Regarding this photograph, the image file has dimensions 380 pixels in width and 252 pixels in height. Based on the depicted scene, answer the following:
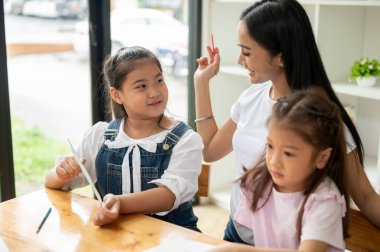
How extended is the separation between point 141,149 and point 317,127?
0.64 metres

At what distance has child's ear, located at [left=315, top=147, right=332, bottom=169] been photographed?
44.6 inches

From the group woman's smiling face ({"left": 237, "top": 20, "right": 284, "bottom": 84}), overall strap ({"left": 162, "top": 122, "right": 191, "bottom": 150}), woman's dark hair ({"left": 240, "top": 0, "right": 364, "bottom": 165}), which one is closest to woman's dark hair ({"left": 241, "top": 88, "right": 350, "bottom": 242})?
woman's dark hair ({"left": 240, "top": 0, "right": 364, "bottom": 165})

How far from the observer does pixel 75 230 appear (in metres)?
1.31

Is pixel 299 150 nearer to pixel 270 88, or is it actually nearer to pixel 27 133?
pixel 270 88

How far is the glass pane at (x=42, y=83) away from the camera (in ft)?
7.76

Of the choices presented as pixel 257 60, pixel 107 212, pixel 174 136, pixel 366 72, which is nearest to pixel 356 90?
pixel 366 72

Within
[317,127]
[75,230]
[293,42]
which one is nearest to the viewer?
[317,127]

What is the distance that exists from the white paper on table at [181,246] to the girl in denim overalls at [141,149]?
272 millimetres

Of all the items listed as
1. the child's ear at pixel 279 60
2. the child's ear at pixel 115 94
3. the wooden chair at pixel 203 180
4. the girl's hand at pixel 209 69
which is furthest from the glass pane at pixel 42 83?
the child's ear at pixel 279 60

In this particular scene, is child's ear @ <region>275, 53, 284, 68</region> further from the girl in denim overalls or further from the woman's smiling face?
the girl in denim overalls

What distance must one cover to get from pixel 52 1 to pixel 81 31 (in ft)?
0.63

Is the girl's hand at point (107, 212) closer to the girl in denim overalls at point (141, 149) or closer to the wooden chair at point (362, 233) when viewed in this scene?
the girl in denim overalls at point (141, 149)

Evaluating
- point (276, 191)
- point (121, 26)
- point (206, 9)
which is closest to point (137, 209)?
point (276, 191)

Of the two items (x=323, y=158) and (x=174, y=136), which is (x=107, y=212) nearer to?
(x=174, y=136)
